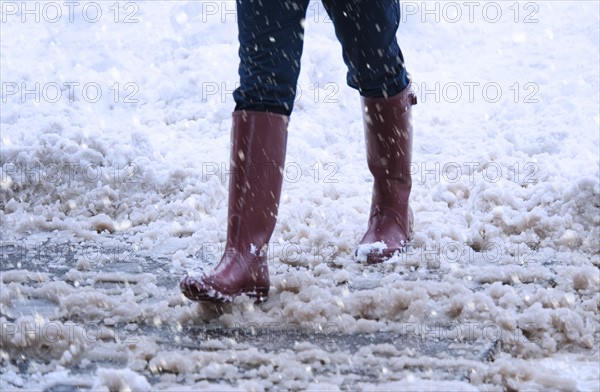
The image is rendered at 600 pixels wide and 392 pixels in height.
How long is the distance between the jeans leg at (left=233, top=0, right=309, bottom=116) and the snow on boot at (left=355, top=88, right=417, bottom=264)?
1.83 feet

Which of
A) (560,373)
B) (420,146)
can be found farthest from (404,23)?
(560,373)

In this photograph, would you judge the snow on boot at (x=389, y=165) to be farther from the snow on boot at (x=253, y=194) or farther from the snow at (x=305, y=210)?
the snow on boot at (x=253, y=194)

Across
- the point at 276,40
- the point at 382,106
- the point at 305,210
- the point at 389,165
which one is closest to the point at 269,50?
the point at 276,40

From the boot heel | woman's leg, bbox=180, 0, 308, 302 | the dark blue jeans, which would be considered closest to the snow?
the boot heel

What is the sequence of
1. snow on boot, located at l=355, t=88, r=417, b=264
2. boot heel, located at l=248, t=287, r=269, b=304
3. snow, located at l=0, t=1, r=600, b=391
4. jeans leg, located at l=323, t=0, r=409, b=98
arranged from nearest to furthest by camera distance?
snow, located at l=0, t=1, r=600, b=391 < boot heel, located at l=248, t=287, r=269, b=304 < jeans leg, located at l=323, t=0, r=409, b=98 < snow on boot, located at l=355, t=88, r=417, b=264

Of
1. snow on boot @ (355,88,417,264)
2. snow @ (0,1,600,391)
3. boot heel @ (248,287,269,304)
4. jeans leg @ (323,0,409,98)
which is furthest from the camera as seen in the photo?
snow on boot @ (355,88,417,264)

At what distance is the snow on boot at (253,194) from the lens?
A: 2486 millimetres

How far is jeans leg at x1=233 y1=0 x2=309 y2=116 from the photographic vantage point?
8.24ft

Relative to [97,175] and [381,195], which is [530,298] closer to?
[381,195]

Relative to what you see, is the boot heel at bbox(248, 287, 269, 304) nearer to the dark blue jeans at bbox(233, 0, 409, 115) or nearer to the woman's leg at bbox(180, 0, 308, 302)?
the woman's leg at bbox(180, 0, 308, 302)

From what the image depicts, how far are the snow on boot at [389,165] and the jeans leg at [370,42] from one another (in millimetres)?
58

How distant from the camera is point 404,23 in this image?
6191 mm

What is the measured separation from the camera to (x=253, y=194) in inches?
99.7

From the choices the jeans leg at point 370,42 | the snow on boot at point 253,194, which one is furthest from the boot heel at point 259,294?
the jeans leg at point 370,42
